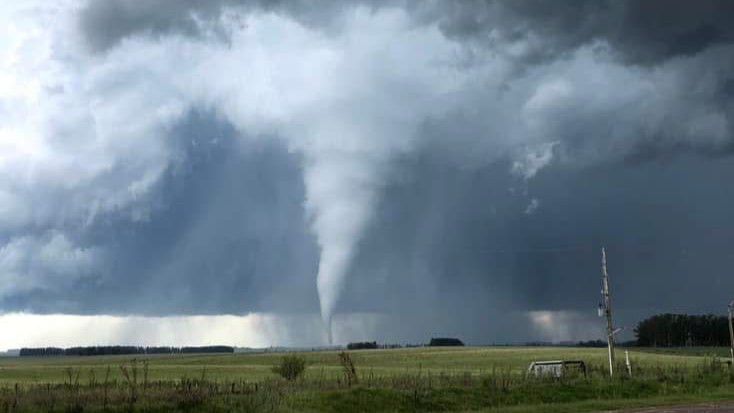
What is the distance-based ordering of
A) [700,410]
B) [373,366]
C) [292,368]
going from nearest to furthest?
[700,410], [292,368], [373,366]

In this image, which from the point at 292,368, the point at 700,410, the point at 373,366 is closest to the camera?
the point at 700,410

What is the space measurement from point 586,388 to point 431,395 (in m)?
11.6

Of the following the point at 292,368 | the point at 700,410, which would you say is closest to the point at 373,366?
the point at 292,368

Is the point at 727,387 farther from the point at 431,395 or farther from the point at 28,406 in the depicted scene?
the point at 28,406

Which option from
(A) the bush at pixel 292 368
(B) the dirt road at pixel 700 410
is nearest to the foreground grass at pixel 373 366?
(A) the bush at pixel 292 368

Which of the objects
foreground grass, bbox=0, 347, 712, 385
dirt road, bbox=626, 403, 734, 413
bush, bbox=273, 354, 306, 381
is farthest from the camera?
foreground grass, bbox=0, 347, 712, 385

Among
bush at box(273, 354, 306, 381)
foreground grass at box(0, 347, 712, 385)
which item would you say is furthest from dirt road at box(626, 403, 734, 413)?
bush at box(273, 354, 306, 381)

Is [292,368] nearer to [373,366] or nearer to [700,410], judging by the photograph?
[373,366]

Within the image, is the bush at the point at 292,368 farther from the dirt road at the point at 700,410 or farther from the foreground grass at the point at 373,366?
the dirt road at the point at 700,410

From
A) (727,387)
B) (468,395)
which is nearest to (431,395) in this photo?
(468,395)

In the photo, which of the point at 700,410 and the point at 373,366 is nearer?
the point at 700,410

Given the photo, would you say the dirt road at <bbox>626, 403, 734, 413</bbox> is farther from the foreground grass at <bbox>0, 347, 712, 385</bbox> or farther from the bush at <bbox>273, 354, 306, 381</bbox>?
the bush at <bbox>273, 354, 306, 381</bbox>

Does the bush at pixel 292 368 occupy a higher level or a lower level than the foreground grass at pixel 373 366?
higher

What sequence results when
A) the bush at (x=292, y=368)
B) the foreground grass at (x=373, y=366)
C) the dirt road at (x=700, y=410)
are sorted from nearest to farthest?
the dirt road at (x=700, y=410) → the bush at (x=292, y=368) → the foreground grass at (x=373, y=366)
